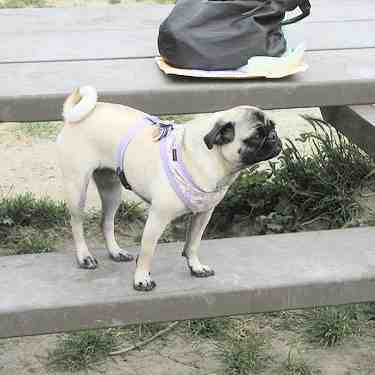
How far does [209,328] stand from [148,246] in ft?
Result: 3.10

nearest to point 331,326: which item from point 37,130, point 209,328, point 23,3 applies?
point 209,328

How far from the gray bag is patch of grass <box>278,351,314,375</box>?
1020mm

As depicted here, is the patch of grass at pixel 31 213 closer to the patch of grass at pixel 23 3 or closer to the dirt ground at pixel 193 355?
the dirt ground at pixel 193 355

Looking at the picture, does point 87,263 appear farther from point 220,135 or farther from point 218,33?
point 218,33

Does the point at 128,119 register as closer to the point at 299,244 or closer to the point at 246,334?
the point at 299,244

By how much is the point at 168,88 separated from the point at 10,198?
1.68 metres

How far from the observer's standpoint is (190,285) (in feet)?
7.72

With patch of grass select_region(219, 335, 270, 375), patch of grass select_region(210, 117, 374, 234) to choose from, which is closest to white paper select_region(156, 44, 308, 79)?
patch of grass select_region(219, 335, 270, 375)

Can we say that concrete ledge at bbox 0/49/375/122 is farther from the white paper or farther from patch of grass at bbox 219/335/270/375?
patch of grass at bbox 219/335/270/375

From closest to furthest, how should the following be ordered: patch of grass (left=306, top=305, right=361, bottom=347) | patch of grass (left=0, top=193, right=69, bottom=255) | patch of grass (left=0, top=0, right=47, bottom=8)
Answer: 1. patch of grass (left=306, top=305, right=361, bottom=347)
2. patch of grass (left=0, top=193, right=69, bottom=255)
3. patch of grass (left=0, top=0, right=47, bottom=8)

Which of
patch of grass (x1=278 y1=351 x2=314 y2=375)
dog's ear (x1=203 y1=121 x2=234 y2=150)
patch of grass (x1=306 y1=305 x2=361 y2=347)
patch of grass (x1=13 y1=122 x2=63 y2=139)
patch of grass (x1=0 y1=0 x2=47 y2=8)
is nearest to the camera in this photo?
dog's ear (x1=203 y1=121 x2=234 y2=150)

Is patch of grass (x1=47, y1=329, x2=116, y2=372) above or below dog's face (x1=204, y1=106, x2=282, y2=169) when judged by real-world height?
below

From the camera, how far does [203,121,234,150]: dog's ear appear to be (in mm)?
2096

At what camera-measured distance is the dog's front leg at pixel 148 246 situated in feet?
7.34
